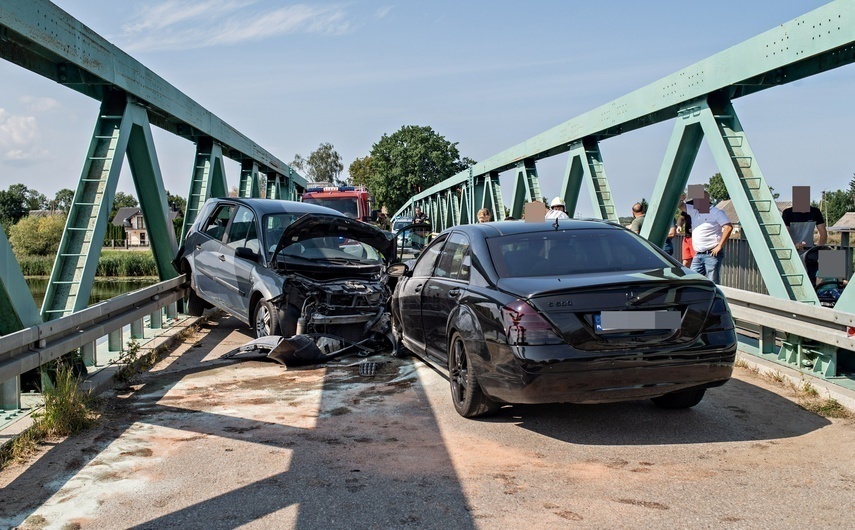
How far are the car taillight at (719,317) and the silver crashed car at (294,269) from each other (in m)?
4.69

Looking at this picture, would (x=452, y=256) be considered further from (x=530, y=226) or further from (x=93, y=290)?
(x=93, y=290)

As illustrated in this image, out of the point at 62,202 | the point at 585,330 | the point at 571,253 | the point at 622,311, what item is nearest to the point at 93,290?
the point at 571,253

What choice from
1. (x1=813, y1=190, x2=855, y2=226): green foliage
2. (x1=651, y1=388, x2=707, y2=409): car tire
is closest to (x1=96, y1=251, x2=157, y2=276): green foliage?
(x1=651, y1=388, x2=707, y2=409): car tire

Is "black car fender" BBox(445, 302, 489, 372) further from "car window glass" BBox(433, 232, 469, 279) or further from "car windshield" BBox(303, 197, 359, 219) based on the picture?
"car windshield" BBox(303, 197, 359, 219)

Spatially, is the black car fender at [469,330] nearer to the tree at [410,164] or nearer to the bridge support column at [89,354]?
the bridge support column at [89,354]

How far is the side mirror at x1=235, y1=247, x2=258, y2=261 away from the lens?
975 centimetres

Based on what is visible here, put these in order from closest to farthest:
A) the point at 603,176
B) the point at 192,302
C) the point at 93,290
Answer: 1. the point at 93,290
2. the point at 192,302
3. the point at 603,176

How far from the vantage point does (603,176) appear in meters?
12.5

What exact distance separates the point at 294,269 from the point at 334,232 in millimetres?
728

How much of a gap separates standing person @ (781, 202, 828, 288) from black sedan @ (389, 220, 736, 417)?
438cm

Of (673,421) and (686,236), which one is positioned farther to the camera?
(686,236)

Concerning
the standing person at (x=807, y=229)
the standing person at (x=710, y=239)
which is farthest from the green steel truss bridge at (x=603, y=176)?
the standing person at (x=807, y=229)

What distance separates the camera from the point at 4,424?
5.61 meters

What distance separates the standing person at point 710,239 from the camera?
10344mm
